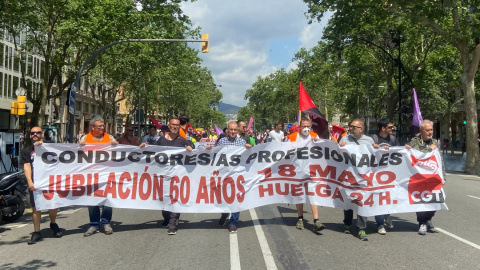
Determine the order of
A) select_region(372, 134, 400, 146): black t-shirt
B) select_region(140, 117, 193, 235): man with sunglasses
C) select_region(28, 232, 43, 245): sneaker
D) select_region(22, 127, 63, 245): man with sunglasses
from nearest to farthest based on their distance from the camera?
select_region(28, 232, 43, 245): sneaker
select_region(22, 127, 63, 245): man with sunglasses
select_region(140, 117, 193, 235): man with sunglasses
select_region(372, 134, 400, 146): black t-shirt

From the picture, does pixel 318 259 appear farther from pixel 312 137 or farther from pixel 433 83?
pixel 433 83

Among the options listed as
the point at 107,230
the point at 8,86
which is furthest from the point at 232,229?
the point at 8,86

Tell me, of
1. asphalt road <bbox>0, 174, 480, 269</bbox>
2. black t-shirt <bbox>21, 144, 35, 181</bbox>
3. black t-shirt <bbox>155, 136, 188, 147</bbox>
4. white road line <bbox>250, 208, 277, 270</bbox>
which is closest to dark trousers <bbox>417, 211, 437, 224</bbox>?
asphalt road <bbox>0, 174, 480, 269</bbox>

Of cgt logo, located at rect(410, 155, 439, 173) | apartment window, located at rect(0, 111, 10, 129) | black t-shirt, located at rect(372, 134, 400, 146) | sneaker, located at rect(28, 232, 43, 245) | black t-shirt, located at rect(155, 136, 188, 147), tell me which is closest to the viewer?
sneaker, located at rect(28, 232, 43, 245)

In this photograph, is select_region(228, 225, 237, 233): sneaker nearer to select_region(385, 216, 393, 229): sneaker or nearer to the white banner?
the white banner

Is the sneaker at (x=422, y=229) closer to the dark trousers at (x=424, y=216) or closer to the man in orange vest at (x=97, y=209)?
the dark trousers at (x=424, y=216)

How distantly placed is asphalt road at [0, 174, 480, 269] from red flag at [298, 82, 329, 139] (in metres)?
1.92

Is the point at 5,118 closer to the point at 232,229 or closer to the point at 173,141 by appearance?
the point at 173,141

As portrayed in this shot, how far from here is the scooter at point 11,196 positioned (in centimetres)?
789

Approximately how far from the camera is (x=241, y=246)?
627cm

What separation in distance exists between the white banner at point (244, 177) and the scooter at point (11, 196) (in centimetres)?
147

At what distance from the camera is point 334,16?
21453 millimetres

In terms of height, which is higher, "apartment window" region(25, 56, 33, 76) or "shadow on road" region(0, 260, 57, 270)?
"apartment window" region(25, 56, 33, 76)

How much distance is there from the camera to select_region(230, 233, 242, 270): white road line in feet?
17.5
